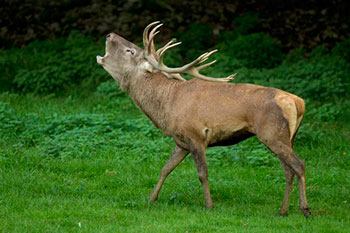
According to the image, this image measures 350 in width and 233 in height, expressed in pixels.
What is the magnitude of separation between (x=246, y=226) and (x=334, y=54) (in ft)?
29.8

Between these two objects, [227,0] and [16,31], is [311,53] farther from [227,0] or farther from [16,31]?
[16,31]

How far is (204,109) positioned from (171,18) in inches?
404

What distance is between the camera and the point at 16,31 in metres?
18.4

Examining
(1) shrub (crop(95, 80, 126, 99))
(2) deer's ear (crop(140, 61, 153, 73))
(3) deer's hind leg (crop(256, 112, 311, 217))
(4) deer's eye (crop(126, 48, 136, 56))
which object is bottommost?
(1) shrub (crop(95, 80, 126, 99))

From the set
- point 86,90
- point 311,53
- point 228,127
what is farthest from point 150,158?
point 311,53

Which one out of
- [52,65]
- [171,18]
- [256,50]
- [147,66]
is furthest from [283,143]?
[171,18]

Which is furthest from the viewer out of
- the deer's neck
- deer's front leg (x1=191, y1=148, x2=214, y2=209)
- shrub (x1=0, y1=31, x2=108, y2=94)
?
shrub (x1=0, y1=31, x2=108, y2=94)

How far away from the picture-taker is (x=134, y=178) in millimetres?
9859

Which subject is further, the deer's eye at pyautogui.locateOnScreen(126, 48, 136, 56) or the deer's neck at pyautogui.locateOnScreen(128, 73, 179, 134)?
the deer's eye at pyautogui.locateOnScreen(126, 48, 136, 56)

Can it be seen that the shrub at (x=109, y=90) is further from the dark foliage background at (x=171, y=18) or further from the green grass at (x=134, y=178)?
the dark foliage background at (x=171, y=18)

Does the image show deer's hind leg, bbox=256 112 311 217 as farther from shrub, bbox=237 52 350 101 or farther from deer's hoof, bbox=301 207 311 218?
shrub, bbox=237 52 350 101

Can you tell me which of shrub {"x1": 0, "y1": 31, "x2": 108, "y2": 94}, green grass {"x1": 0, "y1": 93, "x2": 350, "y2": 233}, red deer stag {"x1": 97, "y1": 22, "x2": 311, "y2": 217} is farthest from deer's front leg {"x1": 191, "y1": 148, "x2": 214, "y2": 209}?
shrub {"x1": 0, "y1": 31, "x2": 108, "y2": 94}

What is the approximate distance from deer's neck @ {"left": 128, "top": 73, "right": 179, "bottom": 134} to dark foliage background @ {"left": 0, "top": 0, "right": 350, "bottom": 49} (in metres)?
8.48

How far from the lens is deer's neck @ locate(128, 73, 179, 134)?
8.74m
